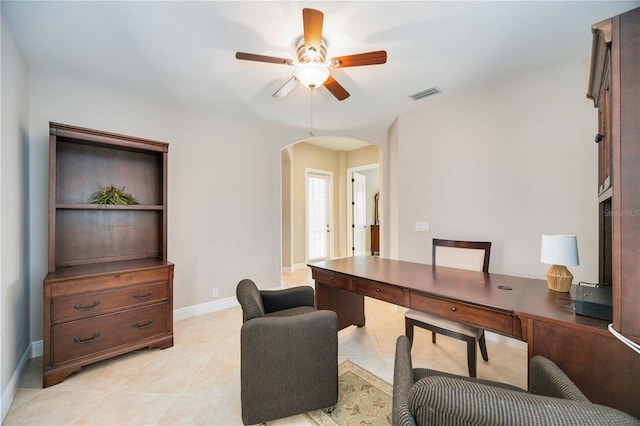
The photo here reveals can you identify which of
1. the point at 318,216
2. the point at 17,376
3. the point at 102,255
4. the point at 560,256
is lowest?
the point at 17,376

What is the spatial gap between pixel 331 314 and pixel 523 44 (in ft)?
8.08

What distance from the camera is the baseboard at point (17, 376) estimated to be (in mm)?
1670

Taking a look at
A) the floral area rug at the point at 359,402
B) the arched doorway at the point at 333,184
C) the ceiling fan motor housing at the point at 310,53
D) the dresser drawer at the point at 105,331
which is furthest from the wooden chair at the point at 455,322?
the arched doorway at the point at 333,184

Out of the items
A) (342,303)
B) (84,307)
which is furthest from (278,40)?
(84,307)

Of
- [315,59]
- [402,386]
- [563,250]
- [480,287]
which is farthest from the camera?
[315,59]

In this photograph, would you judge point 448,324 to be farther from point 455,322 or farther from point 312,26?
point 312,26

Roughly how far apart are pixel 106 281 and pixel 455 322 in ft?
8.98

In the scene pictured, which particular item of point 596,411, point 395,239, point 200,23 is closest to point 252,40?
point 200,23

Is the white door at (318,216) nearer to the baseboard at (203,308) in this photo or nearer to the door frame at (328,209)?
the door frame at (328,209)

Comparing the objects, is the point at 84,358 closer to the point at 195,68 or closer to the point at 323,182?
the point at 195,68

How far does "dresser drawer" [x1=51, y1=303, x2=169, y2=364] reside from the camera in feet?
6.50

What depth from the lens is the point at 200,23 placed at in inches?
70.5

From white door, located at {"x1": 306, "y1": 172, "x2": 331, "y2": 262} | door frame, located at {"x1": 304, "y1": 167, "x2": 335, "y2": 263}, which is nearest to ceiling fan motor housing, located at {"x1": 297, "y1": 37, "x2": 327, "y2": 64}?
door frame, located at {"x1": 304, "y1": 167, "x2": 335, "y2": 263}

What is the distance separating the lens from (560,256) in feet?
4.92
